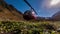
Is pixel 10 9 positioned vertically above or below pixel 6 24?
above

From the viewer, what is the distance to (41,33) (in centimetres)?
990

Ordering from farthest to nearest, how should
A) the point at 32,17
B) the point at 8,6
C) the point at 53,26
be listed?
1. the point at 8,6
2. the point at 53,26
3. the point at 32,17

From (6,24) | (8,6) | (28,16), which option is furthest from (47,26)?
(8,6)

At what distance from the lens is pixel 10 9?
4131cm

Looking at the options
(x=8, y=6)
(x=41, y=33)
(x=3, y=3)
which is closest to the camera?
(x=41, y=33)

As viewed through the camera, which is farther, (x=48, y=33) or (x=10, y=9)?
(x=10, y=9)

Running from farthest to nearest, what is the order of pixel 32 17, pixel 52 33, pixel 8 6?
pixel 8 6 → pixel 52 33 → pixel 32 17

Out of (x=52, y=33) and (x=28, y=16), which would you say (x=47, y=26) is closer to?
(x=52, y=33)

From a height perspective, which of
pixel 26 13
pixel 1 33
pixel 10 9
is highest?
pixel 10 9

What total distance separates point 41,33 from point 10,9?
104ft

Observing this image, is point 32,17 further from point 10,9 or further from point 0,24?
point 10,9

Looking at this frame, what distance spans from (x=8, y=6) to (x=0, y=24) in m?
26.7

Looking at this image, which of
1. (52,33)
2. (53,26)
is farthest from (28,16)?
(53,26)

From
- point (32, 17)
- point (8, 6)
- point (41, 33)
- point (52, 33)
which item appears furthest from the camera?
point (8, 6)
